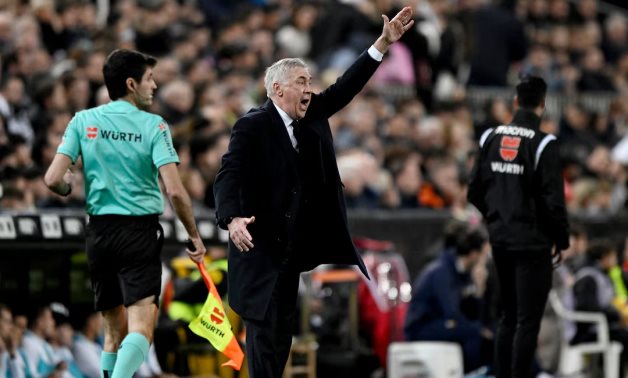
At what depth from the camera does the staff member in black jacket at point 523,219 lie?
34.3 feet

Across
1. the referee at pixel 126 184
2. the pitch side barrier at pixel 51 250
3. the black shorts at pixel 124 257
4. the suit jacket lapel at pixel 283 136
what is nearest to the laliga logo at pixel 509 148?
the pitch side barrier at pixel 51 250

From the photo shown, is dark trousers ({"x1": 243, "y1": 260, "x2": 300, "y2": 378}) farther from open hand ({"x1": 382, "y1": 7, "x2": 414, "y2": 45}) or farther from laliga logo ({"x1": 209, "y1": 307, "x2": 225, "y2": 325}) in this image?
open hand ({"x1": 382, "y1": 7, "x2": 414, "y2": 45})

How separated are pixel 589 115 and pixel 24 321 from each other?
38.2ft

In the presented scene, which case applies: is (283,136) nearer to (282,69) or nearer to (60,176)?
(282,69)

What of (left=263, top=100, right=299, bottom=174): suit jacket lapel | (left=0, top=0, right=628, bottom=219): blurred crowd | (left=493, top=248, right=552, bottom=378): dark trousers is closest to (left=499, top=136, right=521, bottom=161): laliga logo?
(left=493, top=248, right=552, bottom=378): dark trousers

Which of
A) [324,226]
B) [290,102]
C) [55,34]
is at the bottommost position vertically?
[324,226]

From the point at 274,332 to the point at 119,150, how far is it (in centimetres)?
146

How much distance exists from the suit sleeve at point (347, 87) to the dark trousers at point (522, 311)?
2.00 m

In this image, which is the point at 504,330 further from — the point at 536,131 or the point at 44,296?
the point at 44,296

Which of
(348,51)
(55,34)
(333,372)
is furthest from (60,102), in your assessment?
(348,51)

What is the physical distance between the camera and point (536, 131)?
1059 centimetres

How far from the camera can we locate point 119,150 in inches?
371

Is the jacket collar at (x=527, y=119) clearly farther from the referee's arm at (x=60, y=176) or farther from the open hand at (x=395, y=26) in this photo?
the referee's arm at (x=60, y=176)

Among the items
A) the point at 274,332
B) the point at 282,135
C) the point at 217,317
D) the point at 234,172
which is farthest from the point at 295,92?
the point at 217,317
